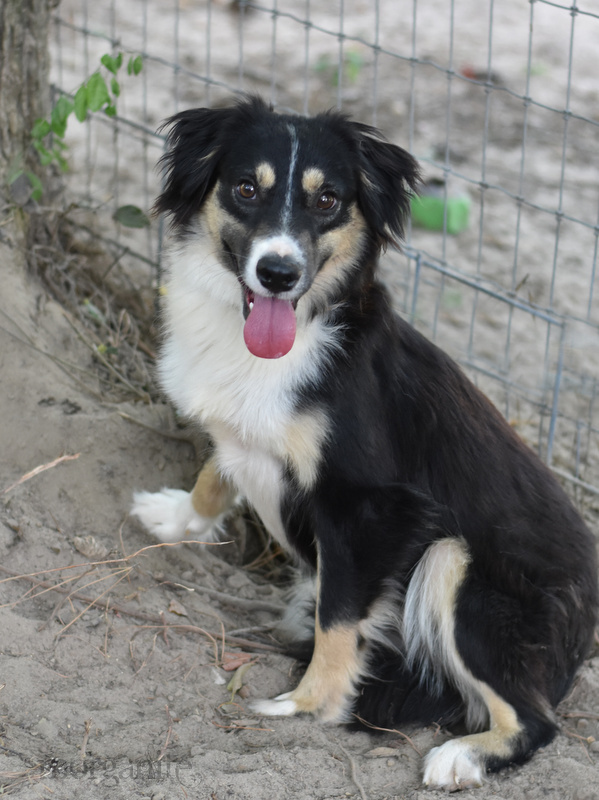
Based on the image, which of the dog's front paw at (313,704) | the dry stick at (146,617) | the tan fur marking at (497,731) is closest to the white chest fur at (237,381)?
the dry stick at (146,617)

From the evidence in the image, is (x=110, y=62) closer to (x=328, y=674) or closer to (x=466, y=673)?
(x=328, y=674)

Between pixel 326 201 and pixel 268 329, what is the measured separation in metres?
0.48

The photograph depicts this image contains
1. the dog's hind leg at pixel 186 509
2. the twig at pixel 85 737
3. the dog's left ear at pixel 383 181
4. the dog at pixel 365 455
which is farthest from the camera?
the dog's hind leg at pixel 186 509

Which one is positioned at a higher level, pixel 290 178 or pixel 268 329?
pixel 290 178

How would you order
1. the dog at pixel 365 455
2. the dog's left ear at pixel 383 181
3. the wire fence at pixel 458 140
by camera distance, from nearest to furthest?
the dog at pixel 365 455, the dog's left ear at pixel 383 181, the wire fence at pixel 458 140

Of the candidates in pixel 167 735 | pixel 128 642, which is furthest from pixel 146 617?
pixel 167 735

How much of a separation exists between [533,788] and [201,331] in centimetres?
186

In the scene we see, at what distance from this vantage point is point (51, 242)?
4.37 meters

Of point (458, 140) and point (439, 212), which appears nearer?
point (439, 212)

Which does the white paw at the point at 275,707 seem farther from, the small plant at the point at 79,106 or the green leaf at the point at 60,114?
the green leaf at the point at 60,114

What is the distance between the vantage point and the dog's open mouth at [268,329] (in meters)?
2.87

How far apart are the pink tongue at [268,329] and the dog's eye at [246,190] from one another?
340 mm

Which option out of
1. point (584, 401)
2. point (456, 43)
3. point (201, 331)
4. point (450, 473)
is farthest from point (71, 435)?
point (456, 43)

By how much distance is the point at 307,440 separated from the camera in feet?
9.68
